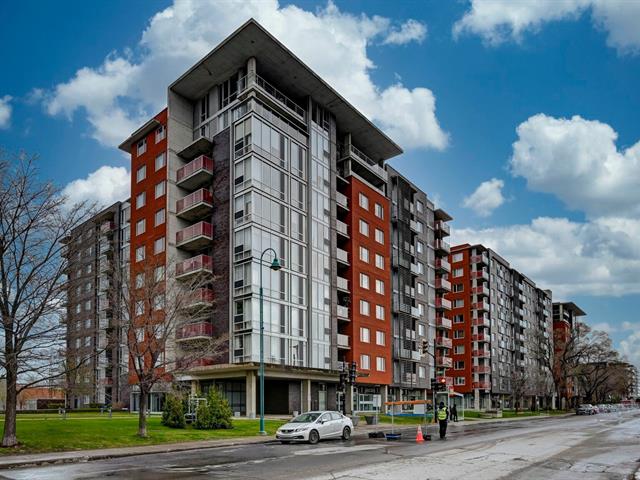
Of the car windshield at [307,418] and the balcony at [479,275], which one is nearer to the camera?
the car windshield at [307,418]

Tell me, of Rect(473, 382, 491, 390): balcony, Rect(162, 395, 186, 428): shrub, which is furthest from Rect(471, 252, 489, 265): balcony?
Rect(162, 395, 186, 428): shrub

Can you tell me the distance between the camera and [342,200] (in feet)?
194

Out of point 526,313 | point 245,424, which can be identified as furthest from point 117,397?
point 526,313

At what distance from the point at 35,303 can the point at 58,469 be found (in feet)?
26.0

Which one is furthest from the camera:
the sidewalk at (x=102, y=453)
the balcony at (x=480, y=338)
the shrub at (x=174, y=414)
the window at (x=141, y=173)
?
the balcony at (x=480, y=338)

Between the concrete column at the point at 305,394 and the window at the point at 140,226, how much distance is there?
20105 mm

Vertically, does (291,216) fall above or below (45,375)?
above

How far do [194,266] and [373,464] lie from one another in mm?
34382

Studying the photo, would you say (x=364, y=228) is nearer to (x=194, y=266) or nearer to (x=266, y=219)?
(x=266, y=219)

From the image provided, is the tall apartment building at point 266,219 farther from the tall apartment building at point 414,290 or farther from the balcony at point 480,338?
the balcony at point 480,338

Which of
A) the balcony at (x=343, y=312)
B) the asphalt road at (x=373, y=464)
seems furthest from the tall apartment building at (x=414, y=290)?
the asphalt road at (x=373, y=464)

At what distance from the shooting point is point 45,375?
911 inches

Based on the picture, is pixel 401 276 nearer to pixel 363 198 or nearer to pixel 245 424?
pixel 363 198

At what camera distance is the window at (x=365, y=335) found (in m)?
58.3
